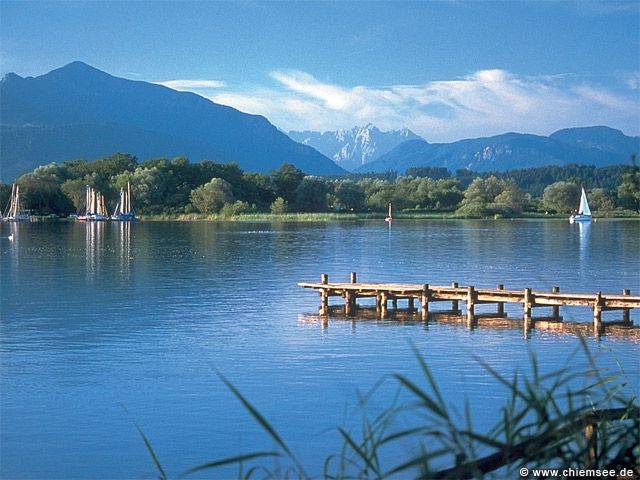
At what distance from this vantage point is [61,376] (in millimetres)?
18844

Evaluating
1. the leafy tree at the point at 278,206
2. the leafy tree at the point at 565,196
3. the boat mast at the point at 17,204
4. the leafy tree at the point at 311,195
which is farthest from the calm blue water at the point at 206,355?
the leafy tree at the point at 565,196

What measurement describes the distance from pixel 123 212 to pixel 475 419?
111706 millimetres

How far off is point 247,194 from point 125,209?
58.7 feet

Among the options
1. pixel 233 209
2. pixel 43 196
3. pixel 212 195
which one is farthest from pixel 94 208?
pixel 233 209

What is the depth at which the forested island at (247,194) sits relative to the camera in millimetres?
127312

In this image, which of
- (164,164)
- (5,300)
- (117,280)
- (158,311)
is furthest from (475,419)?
(164,164)

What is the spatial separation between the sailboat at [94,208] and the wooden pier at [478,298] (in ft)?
320

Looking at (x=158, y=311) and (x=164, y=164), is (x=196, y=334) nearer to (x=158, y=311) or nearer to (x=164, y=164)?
(x=158, y=311)

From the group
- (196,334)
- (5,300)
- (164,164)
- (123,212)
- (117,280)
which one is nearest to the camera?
(196,334)

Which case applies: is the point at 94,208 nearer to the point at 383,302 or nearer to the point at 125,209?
the point at 125,209

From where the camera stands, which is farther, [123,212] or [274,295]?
[123,212]

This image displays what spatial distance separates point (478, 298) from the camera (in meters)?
26.6

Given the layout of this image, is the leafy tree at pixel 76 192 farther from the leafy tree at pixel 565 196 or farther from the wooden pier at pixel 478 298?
the wooden pier at pixel 478 298

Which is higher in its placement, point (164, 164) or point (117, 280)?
point (164, 164)
